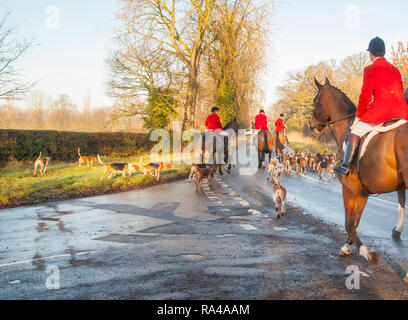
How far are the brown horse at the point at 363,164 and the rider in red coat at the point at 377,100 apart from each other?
0.65ft

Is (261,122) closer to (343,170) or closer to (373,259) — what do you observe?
(343,170)

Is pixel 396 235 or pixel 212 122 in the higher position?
pixel 212 122

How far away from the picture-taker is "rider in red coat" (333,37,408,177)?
17.1 feet

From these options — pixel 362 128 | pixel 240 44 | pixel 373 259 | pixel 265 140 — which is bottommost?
pixel 373 259

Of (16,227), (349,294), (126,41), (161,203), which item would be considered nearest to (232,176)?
(161,203)

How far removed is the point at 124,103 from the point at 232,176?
679 inches

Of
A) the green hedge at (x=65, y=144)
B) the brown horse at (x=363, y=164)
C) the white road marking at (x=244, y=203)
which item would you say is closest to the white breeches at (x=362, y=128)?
the brown horse at (x=363, y=164)

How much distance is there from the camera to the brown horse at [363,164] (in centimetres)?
490

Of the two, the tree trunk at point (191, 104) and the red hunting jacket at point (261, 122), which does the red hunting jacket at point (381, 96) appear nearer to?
the red hunting jacket at point (261, 122)

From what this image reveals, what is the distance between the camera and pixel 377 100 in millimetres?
5367

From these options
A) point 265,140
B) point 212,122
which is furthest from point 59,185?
point 265,140

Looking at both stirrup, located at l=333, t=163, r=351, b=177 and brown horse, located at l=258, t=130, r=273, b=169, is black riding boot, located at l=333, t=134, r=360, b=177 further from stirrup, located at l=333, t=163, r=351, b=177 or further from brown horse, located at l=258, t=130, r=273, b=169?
brown horse, located at l=258, t=130, r=273, b=169

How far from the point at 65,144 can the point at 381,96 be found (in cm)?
2413
